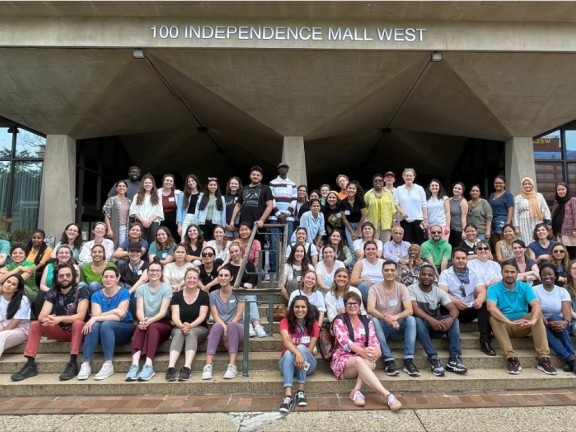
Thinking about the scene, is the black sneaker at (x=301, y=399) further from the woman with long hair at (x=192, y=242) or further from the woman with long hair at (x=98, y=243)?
the woman with long hair at (x=98, y=243)

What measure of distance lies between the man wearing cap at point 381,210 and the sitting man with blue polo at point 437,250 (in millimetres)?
997

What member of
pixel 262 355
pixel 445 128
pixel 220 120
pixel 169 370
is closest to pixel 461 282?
pixel 262 355

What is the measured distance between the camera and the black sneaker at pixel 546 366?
4.41 meters

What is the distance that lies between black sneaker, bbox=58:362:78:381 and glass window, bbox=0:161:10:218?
8.67 meters

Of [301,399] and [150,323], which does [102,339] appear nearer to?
[150,323]

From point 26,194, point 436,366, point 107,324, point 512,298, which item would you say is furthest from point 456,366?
point 26,194

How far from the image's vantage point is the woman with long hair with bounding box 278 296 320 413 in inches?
156

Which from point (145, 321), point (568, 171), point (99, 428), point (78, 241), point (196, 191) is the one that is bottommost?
point (99, 428)

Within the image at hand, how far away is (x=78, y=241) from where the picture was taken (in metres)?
5.95

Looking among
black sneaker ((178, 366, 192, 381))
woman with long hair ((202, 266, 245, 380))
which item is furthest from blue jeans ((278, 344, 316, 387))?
black sneaker ((178, 366, 192, 381))

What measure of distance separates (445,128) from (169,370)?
10.3 m

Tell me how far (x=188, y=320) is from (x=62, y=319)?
1392 millimetres

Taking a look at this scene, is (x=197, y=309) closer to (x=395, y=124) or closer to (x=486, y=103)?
(x=486, y=103)

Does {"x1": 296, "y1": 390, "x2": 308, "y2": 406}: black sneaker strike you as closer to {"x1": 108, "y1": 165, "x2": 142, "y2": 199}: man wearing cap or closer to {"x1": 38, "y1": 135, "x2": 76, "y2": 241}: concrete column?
{"x1": 108, "y1": 165, "x2": 142, "y2": 199}: man wearing cap
